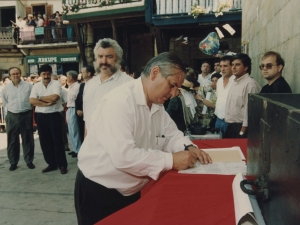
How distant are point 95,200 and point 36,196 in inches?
120

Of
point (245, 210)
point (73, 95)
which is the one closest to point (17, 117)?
point (73, 95)

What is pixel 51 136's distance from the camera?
610cm

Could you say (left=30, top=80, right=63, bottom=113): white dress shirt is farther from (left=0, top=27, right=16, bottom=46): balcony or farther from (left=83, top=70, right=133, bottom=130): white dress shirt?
(left=0, top=27, right=16, bottom=46): balcony

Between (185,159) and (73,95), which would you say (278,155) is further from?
(73,95)

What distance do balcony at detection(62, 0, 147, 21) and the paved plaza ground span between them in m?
10.8

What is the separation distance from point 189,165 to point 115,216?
0.51 m

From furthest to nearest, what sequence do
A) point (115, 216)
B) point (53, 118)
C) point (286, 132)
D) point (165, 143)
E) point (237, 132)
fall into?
point (53, 118) < point (237, 132) < point (165, 143) < point (115, 216) < point (286, 132)

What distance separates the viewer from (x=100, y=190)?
6.66 ft

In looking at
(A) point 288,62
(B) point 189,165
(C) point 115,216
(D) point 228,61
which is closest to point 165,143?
(B) point 189,165

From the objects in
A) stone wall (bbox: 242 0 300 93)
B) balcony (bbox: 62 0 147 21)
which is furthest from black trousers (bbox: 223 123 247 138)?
balcony (bbox: 62 0 147 21)

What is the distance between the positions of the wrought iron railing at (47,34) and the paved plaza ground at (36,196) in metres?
16.2

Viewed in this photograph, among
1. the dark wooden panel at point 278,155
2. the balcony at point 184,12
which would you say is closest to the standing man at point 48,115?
the dark wooden panel at point 278,155

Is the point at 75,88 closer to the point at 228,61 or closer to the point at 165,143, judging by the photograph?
the point at 228,61

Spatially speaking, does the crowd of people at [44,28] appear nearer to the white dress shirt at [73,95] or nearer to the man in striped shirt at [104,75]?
the white dress shirt at [73,95]
